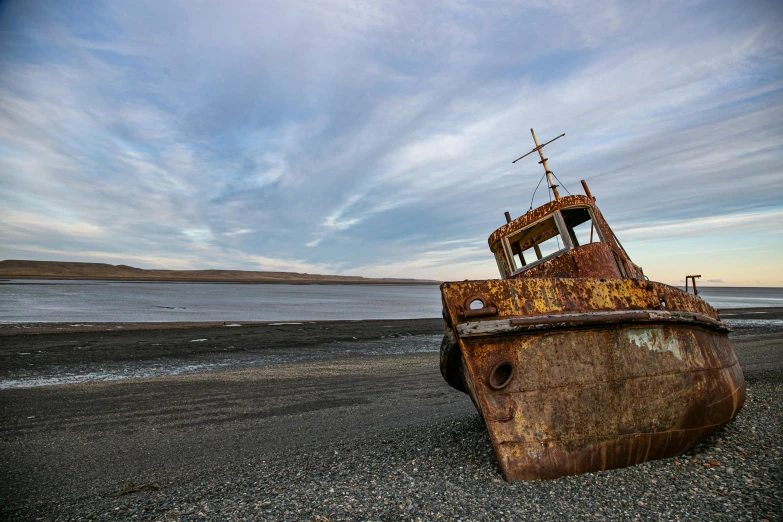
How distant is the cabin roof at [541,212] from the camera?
5719 millimetres

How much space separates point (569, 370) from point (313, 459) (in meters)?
2.80

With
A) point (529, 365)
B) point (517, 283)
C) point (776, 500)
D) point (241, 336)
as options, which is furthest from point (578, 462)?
point (241, 336)

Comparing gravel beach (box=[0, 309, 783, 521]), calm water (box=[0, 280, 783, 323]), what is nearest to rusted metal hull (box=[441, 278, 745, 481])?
gravel beach (box=[0, 309, 783, 521])

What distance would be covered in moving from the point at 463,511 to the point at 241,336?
14.8 m

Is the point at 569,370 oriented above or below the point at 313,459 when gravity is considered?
above

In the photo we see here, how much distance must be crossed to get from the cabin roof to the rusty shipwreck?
187 centimetres

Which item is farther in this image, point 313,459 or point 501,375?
point 313,459

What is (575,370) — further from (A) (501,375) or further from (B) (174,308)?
(B) (174,308)

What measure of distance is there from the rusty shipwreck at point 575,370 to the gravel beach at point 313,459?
0.22 m

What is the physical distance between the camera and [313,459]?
4.66m

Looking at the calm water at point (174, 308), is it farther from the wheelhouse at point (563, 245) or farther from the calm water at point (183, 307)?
the wheelhouse at point (563, 245)

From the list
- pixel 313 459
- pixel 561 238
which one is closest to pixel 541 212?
pixel 561 238

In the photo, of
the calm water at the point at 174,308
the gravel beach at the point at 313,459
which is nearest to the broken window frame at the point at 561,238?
the gravel beach at the point at 313,459

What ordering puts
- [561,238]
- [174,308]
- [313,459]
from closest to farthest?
[313,459] → [561,238] → [174,308]
